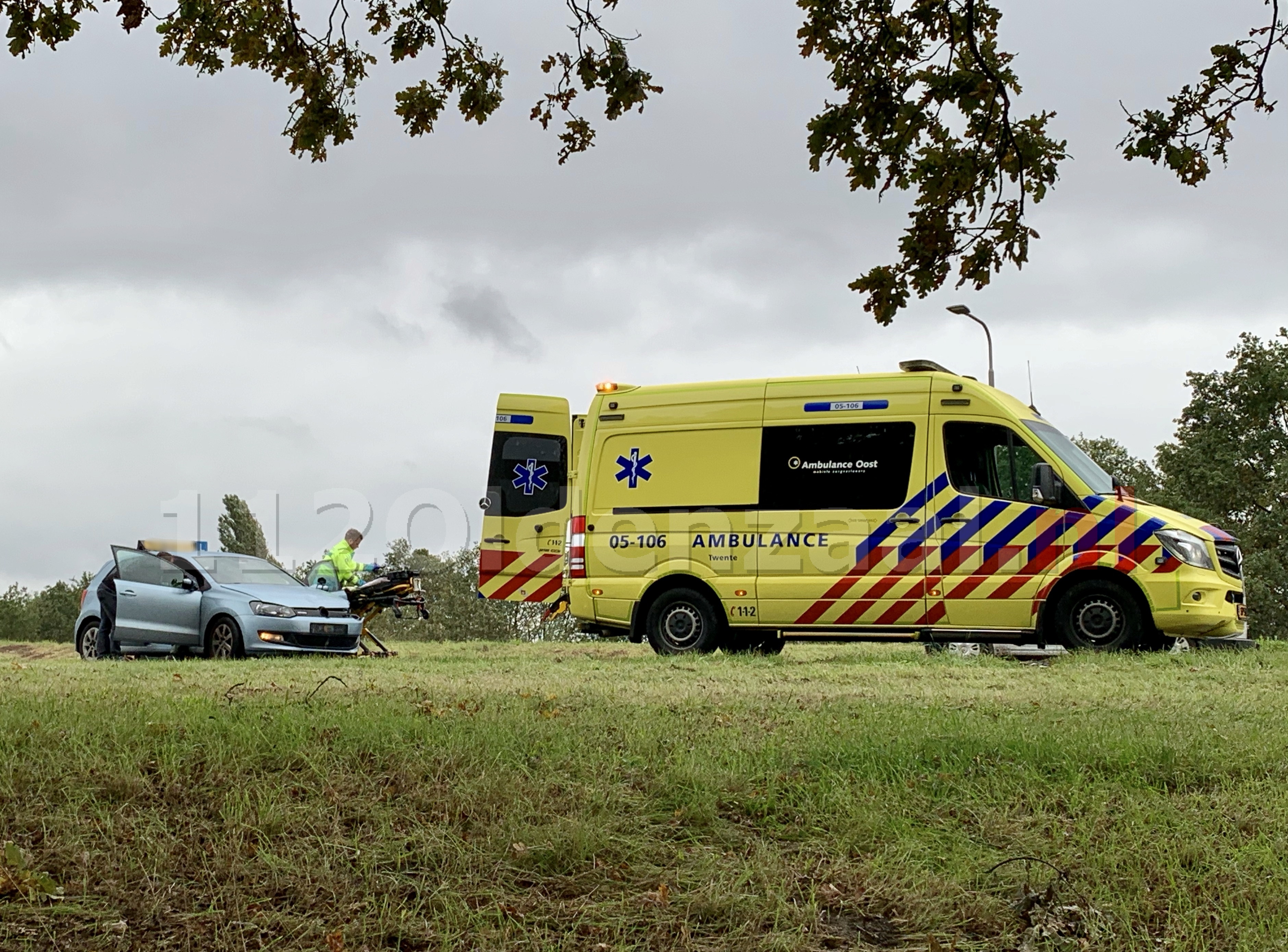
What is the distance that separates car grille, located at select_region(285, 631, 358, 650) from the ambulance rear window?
2.52 m

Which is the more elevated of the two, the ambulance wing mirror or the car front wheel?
the ambulance wing mirror

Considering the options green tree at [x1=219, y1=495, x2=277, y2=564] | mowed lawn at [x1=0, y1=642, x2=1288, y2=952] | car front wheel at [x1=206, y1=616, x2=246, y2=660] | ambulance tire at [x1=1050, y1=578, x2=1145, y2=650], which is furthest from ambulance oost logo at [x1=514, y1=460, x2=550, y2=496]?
green tree at [x1=219, y1=495, x2=277, y2=564]

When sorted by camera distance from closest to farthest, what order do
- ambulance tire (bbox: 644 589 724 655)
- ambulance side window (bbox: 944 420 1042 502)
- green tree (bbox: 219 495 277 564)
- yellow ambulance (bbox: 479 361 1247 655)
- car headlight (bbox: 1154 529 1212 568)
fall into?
1. car headlight (bbox: 1154 529 1212 568)
2. yellow ambulance (bbox: 479 361 1247 655)
3. ambulance side window (bbox: 944 420 1042 502)
4. ambulance tire (bbox: 644 589 724 655)
5. green tree (bbox: 219 495 277 564)

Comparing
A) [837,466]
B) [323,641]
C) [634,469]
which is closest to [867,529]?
[837,466]

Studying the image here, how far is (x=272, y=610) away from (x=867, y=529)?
265 inches

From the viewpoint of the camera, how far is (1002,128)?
332 inches

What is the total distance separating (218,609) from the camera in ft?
48.2

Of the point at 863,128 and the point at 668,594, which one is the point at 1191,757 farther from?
the point at 668,594

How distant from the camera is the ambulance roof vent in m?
13.3

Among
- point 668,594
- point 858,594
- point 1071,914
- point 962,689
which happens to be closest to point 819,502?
point 858,594

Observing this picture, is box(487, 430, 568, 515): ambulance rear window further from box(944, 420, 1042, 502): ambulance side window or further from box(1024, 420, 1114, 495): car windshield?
box(1024, 420, 1114, 495): car windshield

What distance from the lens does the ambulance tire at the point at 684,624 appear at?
13727 mm

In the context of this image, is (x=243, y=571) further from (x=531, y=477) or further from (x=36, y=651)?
(x=36, y=651)

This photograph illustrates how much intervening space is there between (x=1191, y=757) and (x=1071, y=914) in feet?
6.10
